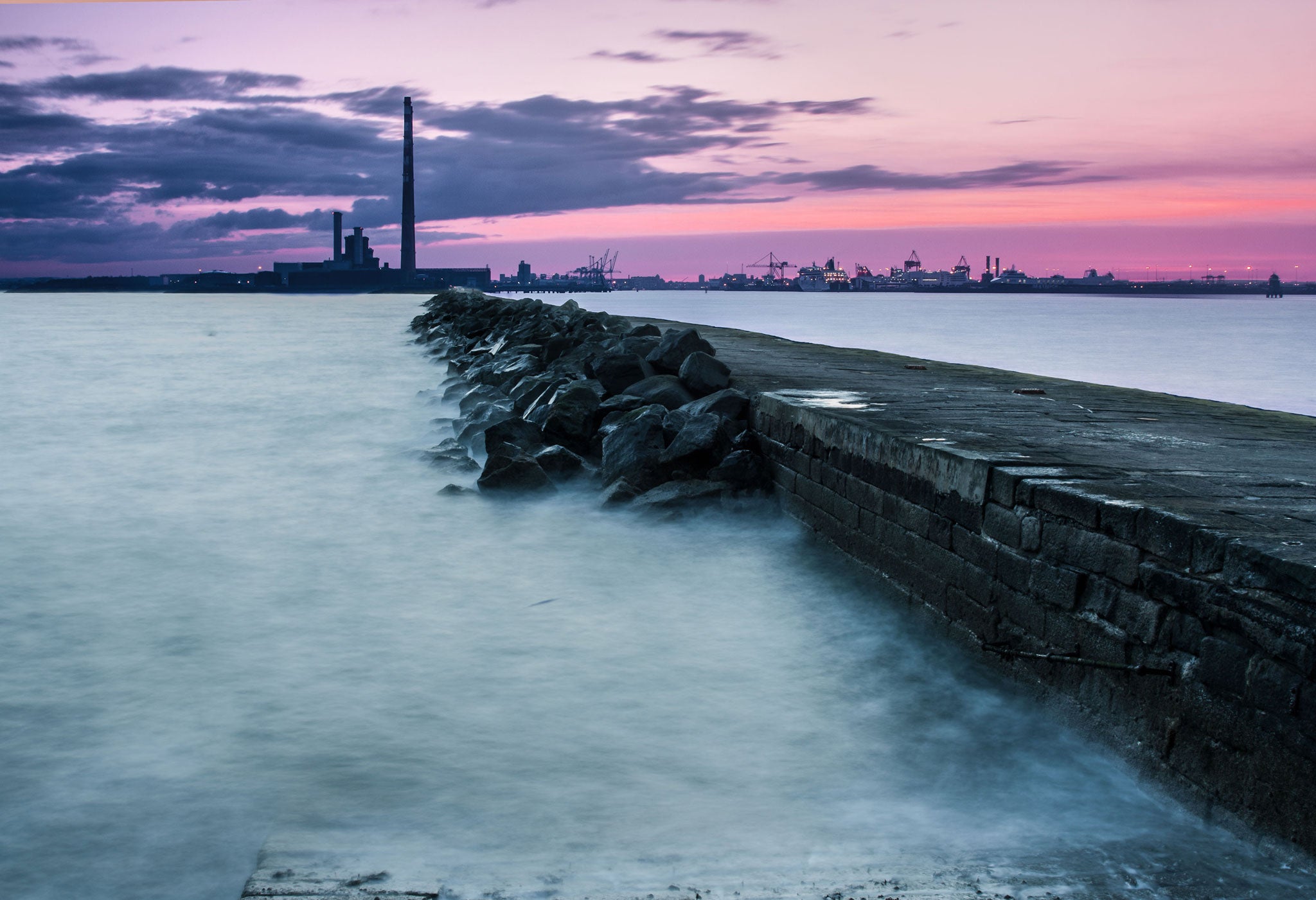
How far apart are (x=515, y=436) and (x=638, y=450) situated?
125 centimetres

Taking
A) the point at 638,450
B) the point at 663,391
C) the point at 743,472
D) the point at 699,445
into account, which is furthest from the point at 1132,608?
the point at 663,391

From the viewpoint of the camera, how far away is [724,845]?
2.18 meters

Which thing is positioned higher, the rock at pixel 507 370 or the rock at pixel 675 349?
the rock at pixel 675 349

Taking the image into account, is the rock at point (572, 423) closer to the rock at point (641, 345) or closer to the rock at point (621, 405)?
the rock at point (621, 405)

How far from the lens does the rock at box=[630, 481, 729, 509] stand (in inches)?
204

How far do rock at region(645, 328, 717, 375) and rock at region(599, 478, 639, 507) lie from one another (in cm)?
149

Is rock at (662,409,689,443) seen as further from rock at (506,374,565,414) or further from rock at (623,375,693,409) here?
rock at (506,374,565,414)

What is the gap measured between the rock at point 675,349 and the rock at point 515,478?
4.58ft

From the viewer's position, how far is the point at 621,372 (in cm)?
705

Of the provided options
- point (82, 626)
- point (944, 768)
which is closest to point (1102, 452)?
point (944, 768)

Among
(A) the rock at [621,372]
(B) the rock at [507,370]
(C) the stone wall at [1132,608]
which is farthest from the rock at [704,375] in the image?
(B) the rock at [507,370]

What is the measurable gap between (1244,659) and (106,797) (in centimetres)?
251

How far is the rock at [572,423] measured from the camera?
6.43 metres

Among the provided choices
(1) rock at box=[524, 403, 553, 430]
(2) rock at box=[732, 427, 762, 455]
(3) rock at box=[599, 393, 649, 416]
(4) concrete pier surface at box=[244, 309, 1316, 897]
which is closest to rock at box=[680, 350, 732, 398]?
(3) rock at box=[599, 393, 649, 416]
